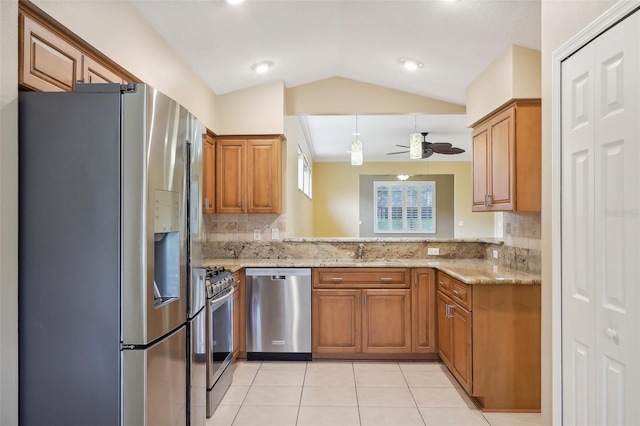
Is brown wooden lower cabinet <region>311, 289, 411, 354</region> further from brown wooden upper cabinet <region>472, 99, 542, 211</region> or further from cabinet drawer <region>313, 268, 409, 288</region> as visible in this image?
brown wooden upper cabinet <region>472, 99, 542, 211</region>

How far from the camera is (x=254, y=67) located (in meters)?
4.02

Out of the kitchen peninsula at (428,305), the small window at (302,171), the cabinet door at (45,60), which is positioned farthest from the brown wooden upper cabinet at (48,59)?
the small window at (302,171)

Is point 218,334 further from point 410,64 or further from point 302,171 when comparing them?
point 302,171

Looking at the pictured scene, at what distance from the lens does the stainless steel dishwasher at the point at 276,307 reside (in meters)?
4.00

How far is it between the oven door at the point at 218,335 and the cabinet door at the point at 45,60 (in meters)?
1.58

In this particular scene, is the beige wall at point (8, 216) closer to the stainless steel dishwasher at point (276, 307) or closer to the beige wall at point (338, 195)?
the stainless steel dishwasher at point (276, 307)

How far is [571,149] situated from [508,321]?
1.61 meters

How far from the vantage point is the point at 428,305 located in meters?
3.99

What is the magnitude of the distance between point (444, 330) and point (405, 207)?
747cm

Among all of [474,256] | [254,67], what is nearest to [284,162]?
[254,67]

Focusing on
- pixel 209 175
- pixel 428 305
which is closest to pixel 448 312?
pixel 428 305

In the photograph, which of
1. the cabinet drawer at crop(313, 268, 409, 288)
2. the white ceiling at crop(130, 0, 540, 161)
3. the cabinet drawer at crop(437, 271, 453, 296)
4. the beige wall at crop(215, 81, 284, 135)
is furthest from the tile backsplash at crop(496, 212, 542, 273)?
the beige wall at crop(215, 81, 284, 135)

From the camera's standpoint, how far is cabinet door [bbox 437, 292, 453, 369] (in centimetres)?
357

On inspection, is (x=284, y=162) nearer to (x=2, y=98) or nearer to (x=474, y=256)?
(x=474, y=256)
